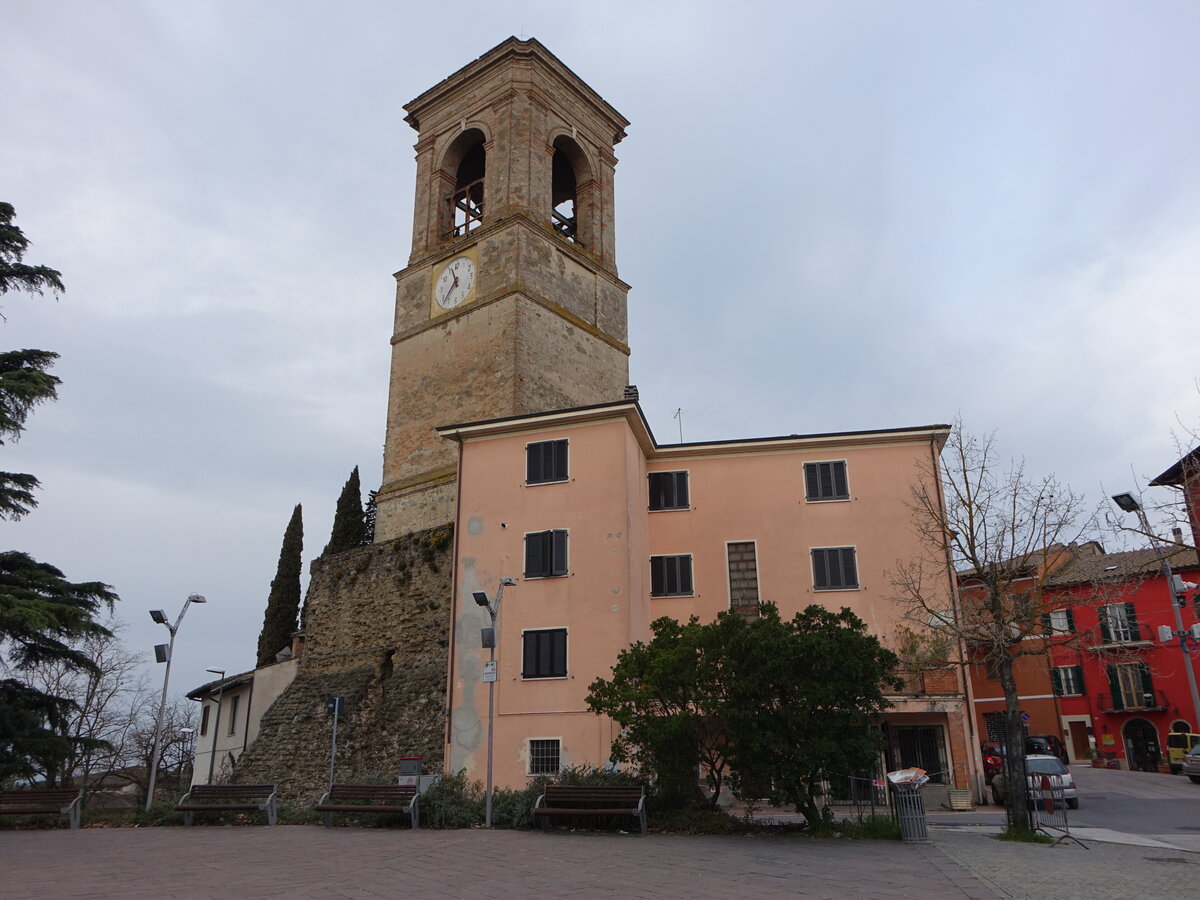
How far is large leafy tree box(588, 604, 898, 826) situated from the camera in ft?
48.5

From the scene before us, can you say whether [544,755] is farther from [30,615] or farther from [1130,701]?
[1130,701]

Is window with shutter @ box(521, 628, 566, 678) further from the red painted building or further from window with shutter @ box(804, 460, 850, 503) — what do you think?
the red painted building

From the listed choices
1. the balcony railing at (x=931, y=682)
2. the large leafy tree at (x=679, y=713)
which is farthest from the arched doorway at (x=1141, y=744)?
the large leafy tree at (x=679, y=713)

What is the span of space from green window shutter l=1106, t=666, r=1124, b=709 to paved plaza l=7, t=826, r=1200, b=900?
2960cm

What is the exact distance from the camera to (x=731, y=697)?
15.3 meters

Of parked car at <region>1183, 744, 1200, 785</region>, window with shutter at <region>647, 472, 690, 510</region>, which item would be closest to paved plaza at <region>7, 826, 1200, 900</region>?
window with shutter at <region>647, 472, 690, 510</region>

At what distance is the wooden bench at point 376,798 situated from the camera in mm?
16766

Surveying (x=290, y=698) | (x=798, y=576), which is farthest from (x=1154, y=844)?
(x=290, y=698)

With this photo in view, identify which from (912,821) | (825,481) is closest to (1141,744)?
(825,481)

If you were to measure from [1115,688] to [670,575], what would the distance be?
2722 cm

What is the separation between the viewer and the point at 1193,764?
29969 millimetres

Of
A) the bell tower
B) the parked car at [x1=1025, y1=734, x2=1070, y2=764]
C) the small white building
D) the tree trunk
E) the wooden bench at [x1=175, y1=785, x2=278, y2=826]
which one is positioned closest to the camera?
the tree trunk

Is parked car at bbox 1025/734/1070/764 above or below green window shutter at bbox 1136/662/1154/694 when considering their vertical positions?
below

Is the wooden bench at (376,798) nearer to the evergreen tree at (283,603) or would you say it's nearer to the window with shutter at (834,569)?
the window with shutter at (834,569)
